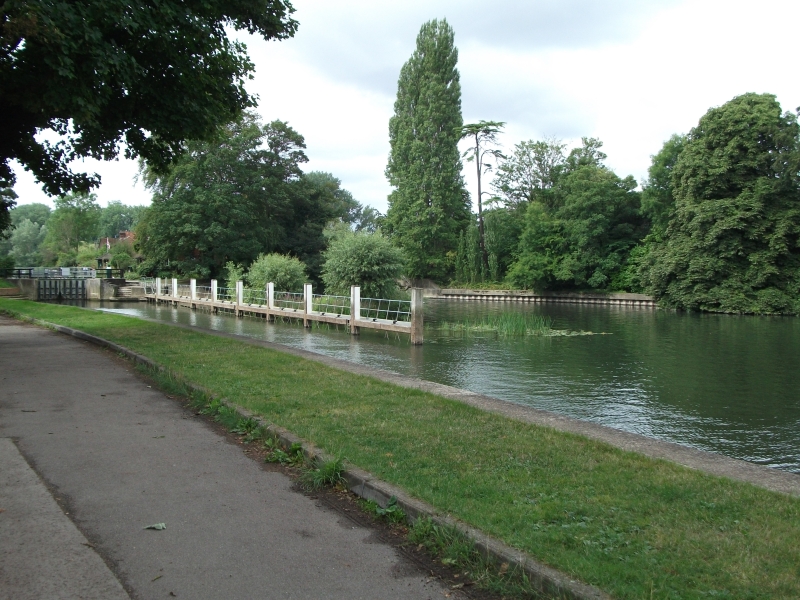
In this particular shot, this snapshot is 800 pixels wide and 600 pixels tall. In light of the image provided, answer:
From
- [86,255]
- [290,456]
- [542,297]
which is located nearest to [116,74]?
[290,456]

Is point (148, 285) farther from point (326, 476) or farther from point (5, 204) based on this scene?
point (326, 476)

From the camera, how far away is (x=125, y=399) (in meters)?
9.25

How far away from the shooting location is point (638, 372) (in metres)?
16.7

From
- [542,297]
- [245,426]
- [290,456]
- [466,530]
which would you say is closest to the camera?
[466,530]

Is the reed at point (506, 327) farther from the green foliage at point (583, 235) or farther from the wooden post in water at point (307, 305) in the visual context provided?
the green foliage at point (583, 235)

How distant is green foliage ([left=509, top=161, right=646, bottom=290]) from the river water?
26281 mm

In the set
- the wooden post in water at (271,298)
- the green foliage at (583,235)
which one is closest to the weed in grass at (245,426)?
the wooden post in water at (271,298)

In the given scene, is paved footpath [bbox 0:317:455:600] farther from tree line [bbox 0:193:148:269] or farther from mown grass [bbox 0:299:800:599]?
tree line [bbox 0:193:148:269]

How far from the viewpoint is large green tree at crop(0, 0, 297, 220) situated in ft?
35.9

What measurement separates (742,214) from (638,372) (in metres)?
29.8

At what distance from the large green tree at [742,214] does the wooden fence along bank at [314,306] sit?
2303 centimetres

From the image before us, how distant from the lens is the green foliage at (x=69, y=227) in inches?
3979

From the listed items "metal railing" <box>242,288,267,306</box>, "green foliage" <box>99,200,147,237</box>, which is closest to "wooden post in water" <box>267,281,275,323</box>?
"metal railing" <box>242,288,267,306</box>

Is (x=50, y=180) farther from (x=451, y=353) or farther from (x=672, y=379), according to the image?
(x=672, y=379)
